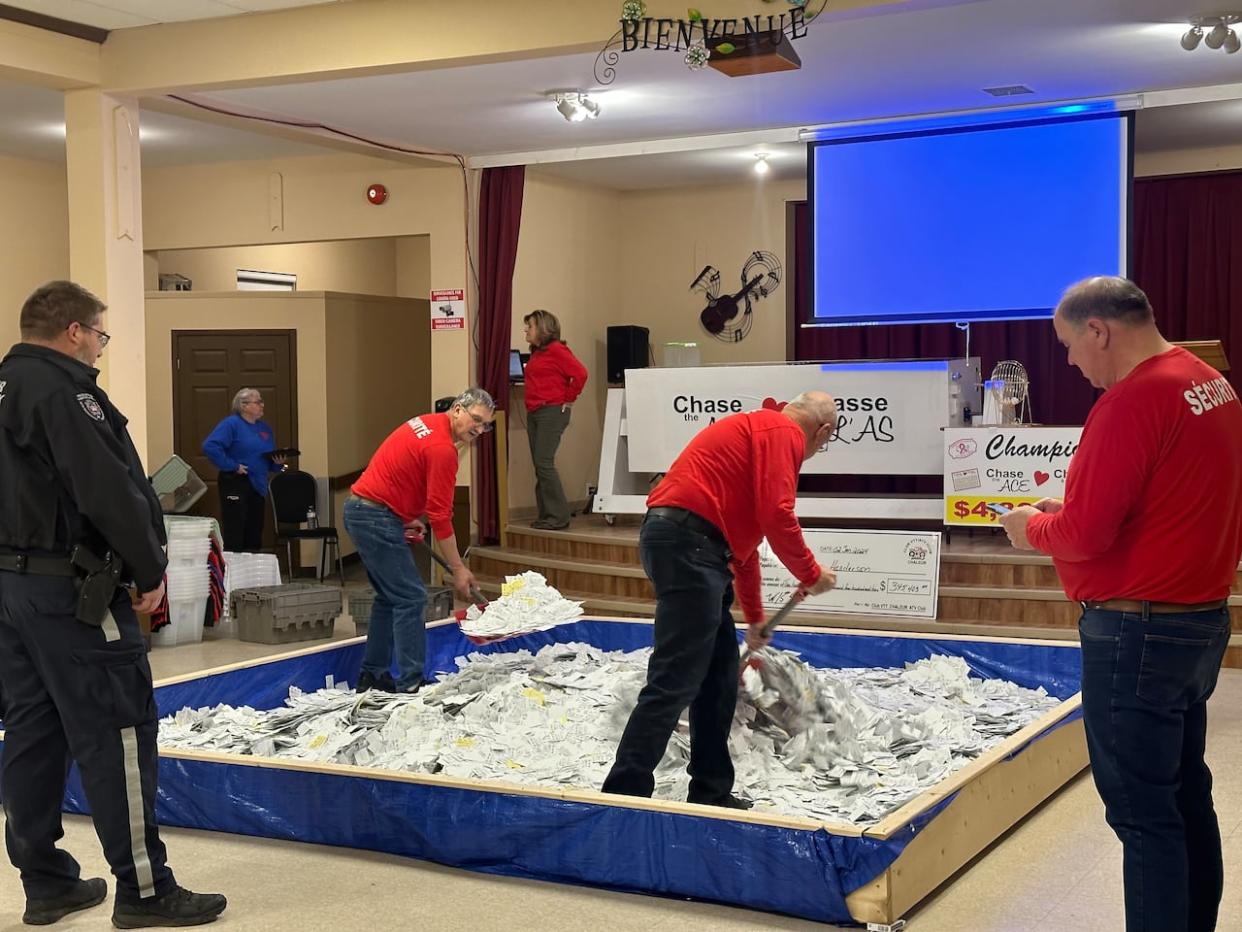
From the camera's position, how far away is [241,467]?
9.77 metres

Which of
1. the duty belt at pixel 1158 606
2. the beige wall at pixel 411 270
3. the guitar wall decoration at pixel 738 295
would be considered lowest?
the duty belt at pixel 1158 606

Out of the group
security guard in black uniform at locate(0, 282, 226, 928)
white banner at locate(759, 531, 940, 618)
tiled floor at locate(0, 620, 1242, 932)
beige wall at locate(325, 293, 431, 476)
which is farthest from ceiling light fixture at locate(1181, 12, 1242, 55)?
beige wall at locate(325, 293, 431, 476)

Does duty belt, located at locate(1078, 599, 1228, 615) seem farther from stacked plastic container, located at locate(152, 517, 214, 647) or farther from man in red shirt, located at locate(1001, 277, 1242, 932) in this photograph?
stacked plastic container, located at locate(152, 517, 214, 647)

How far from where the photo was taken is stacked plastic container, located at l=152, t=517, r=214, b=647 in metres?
7.80

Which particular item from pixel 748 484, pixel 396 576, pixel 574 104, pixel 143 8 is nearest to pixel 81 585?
pixel 748 484

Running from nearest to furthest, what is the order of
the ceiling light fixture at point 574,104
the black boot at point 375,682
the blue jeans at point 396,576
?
the blue jeans at point 396,576 < the black boot at point 375,682 < the ceiling light fixture at point 574,104

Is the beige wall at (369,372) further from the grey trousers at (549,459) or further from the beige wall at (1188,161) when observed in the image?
the beige wall at (1188,161)

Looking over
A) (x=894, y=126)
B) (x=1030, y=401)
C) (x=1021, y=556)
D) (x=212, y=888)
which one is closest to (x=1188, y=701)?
(x=212, y=888)

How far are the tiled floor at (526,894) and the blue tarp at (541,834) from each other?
5cm

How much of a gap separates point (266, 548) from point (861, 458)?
465cm

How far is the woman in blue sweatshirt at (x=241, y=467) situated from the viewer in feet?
32.1

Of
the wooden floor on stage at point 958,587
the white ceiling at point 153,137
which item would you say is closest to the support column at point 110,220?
the white ceiling at point 153,137

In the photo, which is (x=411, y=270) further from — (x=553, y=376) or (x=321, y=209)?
(x=553, y=376)

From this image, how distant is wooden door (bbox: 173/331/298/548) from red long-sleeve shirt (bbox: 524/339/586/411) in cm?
228
